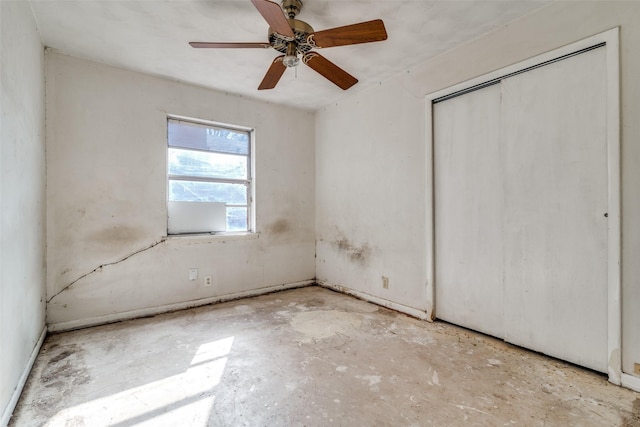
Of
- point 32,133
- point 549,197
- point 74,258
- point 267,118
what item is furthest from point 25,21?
point 549,197

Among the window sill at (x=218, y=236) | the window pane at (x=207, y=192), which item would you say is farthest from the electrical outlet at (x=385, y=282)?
the window pane at (x=207, y=192)

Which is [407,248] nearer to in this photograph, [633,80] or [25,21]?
[633,80]

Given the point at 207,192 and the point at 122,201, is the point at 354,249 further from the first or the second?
the point at 122,201

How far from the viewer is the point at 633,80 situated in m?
1.73

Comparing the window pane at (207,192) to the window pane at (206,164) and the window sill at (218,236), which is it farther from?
the window sill at (218,236)

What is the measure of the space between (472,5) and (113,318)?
13.1 ft

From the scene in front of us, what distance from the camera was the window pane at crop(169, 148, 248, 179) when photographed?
10.9ft

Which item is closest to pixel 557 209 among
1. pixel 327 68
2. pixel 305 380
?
pixel 327 68

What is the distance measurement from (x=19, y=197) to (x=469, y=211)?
3229 mm

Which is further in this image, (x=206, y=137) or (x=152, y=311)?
(x=206, y=137)

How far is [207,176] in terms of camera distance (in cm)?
351

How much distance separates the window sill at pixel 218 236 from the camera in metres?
3.27

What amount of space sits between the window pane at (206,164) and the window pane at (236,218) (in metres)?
0.41

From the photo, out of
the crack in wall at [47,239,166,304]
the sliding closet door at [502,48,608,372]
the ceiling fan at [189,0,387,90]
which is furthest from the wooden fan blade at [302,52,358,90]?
the crack in wall at [47,239,166,304]
